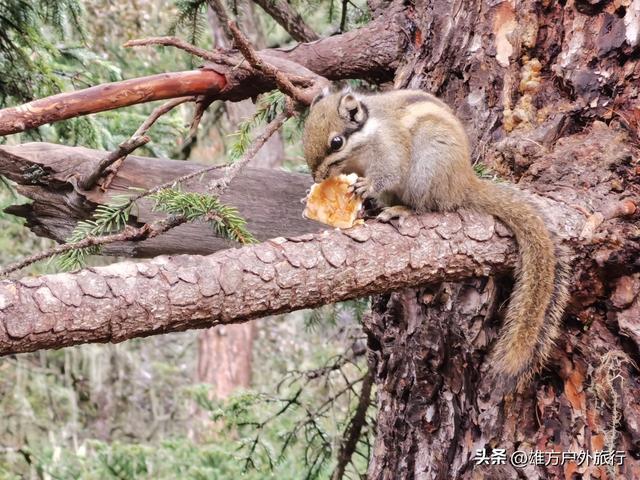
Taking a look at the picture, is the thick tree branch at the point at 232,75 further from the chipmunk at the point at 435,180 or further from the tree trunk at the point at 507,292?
the tree trunk at the point at 507,292

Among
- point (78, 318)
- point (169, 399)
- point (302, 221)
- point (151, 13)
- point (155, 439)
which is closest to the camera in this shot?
point (78, 318)

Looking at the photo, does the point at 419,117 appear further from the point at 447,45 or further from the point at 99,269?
the point at 99,269

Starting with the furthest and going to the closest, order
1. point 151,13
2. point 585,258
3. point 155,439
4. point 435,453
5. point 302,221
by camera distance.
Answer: point 155,439, point 151,13, point 302,221, point 435,453, point 585,258

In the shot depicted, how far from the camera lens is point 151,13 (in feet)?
20.5

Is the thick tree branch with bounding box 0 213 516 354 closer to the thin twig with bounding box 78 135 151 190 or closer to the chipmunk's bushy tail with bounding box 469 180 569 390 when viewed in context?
the chipmunk's bushy tail with bounding box 469 180 569 390

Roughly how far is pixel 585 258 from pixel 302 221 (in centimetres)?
97

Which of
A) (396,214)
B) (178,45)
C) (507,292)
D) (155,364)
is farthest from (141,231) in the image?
(155,364)

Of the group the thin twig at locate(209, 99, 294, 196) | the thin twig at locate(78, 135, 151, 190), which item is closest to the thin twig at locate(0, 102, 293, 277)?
the thin twig at locate(209, 99, 294, 196)

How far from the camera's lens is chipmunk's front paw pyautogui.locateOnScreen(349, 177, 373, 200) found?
7.50 feet

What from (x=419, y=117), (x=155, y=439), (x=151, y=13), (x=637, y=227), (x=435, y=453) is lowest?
(x=155, y=439)

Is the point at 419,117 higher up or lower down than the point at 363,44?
lower down

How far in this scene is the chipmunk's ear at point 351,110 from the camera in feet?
7.77

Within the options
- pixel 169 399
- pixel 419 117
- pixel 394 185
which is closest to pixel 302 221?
pixel 394 185

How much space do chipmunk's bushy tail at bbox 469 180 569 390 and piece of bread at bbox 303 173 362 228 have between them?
44cm
